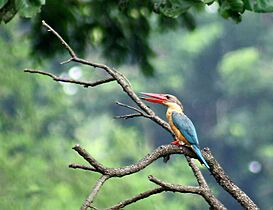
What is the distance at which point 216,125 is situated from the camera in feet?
73.6

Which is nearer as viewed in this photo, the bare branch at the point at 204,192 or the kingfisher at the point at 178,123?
the bare branch at the point at 204,192

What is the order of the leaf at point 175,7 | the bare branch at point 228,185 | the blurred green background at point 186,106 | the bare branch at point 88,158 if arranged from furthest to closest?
the blurred green background at point 186,106 < the leaf at point 175,7 < the bare branch at point 228,185 < the bare branch at point 88,158

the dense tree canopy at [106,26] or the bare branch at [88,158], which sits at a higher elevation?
the dense tree canopy at [106,26]

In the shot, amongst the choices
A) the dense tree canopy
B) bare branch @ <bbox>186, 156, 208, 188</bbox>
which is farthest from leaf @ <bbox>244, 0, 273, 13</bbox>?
the dense tree canopy

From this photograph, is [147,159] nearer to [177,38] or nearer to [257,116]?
[257,116]

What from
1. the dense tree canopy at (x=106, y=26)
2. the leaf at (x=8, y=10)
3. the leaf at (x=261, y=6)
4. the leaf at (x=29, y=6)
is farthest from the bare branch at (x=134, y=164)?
the dense tree canopy at (x=106, y=26)

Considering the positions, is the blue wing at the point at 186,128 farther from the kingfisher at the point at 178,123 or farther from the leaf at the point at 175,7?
the leaf at the point at 175,7

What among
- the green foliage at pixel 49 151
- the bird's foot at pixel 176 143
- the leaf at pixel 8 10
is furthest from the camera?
the green foliage at pixel 49 151

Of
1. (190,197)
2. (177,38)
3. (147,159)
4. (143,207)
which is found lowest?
(147,159)

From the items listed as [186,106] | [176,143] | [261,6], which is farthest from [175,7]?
[186,106]

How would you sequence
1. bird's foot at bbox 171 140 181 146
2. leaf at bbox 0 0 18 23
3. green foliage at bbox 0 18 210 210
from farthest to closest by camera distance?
green foliage at bbox 0 18 210 210 < leaf at bbox 0 0 18 23 < bird's foot at bbox 171 140 181 146

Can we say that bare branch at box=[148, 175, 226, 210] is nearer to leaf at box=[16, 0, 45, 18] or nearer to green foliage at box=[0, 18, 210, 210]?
leaf at box=[16, 0, 45, 18]

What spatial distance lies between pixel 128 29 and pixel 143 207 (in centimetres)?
481

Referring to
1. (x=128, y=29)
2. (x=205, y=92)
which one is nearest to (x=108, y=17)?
(x=128, y=29)
